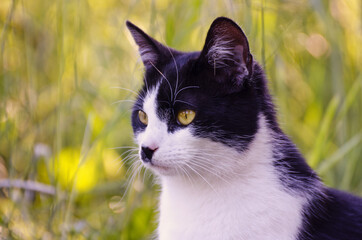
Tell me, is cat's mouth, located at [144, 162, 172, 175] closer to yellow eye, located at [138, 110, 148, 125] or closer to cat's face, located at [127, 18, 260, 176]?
cat's face, located at [127, 18, 260, 176]

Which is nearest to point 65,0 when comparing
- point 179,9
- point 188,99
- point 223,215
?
point 179,9

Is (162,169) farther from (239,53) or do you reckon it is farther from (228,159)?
(239,53)

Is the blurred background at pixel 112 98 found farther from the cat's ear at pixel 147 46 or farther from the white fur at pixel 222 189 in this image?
the white fur at pixel 222 189

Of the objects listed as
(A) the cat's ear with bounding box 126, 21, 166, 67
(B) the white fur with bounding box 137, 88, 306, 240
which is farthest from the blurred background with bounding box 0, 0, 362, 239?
(B) the white fur with bounding box 137, 88, 306, 240

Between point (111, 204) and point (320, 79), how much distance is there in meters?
1.14

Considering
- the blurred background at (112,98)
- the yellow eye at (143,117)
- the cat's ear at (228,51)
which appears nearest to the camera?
the cat's ear at (228,51)

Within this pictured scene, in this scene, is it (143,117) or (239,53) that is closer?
(239,53)

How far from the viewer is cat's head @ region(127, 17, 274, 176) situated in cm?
103

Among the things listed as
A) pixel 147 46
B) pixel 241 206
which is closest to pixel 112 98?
pixel 147 46

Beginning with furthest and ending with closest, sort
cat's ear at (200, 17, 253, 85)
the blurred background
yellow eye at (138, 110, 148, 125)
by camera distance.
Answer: the blurred background, yellow eye at (138, 110, 148, 125), cat's ear at (200, 17, 253, 85)

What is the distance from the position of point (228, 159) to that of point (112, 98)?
3.33ft

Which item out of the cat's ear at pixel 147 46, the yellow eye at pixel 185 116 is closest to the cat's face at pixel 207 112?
the yellow eye at pixel 185 116

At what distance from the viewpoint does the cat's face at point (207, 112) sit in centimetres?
103

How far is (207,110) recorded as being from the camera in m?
1.06
